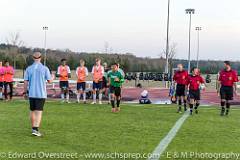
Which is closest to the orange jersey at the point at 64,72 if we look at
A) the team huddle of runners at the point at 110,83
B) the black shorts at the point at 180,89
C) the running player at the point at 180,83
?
the team huddle of runners at the point at 110,83

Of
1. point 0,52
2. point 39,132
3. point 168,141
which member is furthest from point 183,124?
point 0,52

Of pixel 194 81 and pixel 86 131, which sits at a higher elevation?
pixel 194 81

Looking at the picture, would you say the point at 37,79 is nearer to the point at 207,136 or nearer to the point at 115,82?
the point at 207,136

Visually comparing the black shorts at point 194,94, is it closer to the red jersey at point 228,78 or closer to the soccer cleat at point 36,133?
the red jersey at point 228,78

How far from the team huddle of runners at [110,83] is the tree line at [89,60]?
1594 inches

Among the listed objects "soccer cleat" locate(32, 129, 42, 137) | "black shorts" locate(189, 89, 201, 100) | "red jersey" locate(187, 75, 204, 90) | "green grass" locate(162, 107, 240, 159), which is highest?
"red jersey" locate(187, 75, 204, 90)

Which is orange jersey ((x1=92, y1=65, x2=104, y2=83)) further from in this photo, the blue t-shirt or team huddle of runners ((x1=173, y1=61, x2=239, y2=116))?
→ the blue t-shirt

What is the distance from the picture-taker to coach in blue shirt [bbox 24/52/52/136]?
11.9 m

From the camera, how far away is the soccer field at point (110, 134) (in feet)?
32.6

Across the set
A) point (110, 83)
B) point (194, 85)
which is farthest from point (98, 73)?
point (194, 85)

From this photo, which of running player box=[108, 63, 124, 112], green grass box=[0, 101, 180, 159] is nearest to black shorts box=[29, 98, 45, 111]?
green grass box=[0, 101, 180, 159]

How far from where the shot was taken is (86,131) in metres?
12.7

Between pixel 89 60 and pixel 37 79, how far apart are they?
73.7 m

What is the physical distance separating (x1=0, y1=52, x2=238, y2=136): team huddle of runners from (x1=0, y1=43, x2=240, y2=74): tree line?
133 ft
